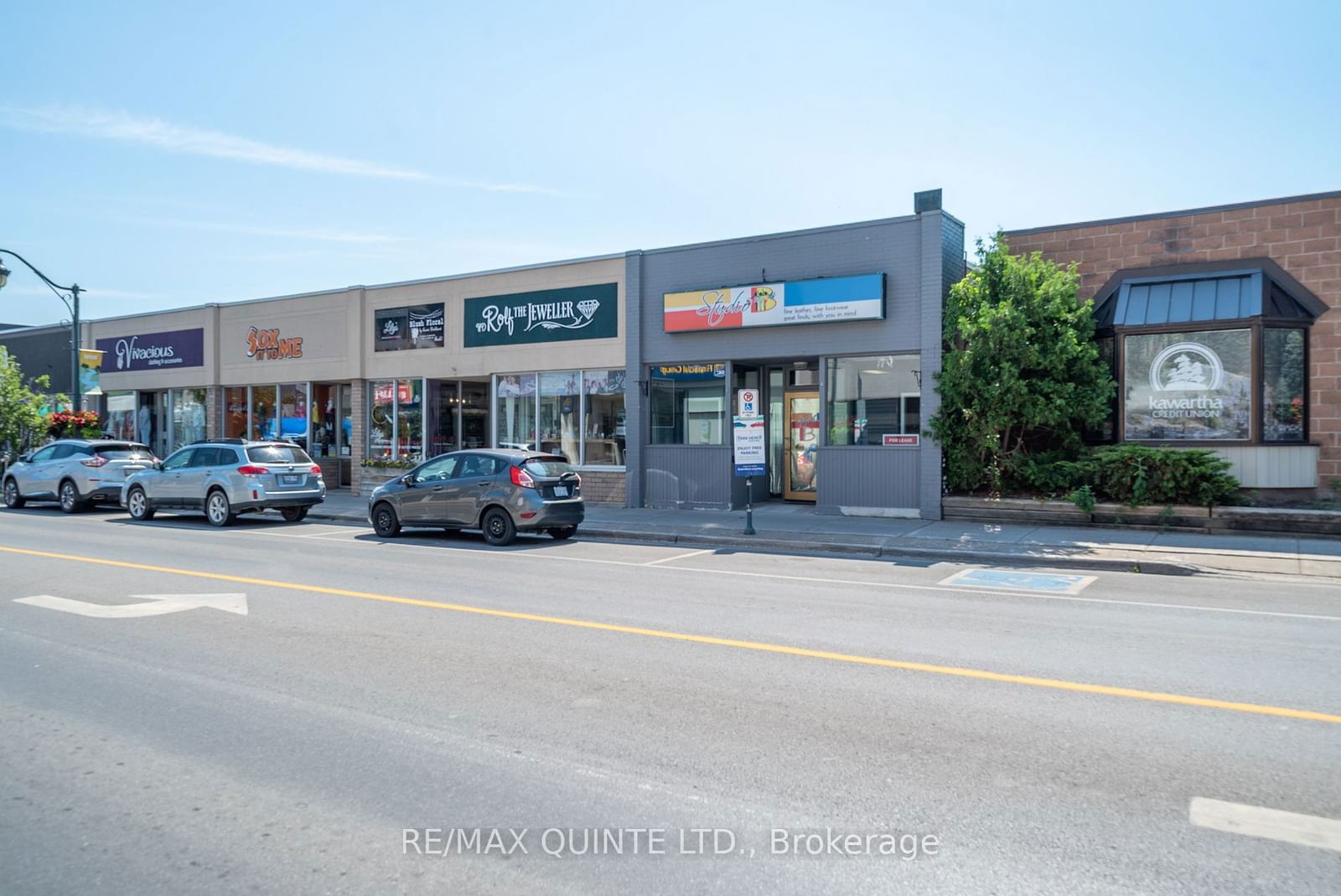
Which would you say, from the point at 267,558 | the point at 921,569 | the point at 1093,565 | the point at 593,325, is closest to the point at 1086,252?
the point at 1093,565

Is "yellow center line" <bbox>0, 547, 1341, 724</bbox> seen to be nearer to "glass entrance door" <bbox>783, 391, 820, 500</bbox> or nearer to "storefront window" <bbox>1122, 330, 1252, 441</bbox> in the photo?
"glass entrance door" <bbox>783, 391, 820, 500</bbox>

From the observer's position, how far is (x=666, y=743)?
16.6 ft

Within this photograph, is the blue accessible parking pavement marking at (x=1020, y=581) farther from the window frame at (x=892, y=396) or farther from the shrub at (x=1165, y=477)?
the window frame at (x=892, y=396)

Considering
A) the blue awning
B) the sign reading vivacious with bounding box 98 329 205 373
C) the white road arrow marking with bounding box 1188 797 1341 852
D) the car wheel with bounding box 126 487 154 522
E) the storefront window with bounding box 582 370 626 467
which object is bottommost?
the white road arrow marking with bounding box 1188 797 1341 852

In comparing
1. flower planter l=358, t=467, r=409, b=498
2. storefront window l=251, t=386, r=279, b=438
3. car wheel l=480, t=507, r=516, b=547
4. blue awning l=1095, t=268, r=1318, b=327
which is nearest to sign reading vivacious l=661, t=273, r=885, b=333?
blue awning l=1095, t=268, r=1318, b=327

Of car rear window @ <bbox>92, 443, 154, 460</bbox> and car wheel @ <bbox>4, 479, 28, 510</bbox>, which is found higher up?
car rear window @ <bbox>92, 443, 154, 460</bbox>

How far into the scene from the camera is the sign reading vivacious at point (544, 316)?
20.7m

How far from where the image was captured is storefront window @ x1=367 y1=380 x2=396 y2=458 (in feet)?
80.9

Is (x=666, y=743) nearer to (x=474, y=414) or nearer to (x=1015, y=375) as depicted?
(x=1015, y=375)

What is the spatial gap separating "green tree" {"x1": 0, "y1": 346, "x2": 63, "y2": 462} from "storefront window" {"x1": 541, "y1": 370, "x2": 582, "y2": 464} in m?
15.9

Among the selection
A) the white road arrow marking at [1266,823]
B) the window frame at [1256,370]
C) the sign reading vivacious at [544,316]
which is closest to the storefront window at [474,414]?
the sign reading vivacious at [544,316]

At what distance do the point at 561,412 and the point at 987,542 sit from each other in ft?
35.9

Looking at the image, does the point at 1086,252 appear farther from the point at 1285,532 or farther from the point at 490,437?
the point at 490,437

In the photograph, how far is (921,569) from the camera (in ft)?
39.2
